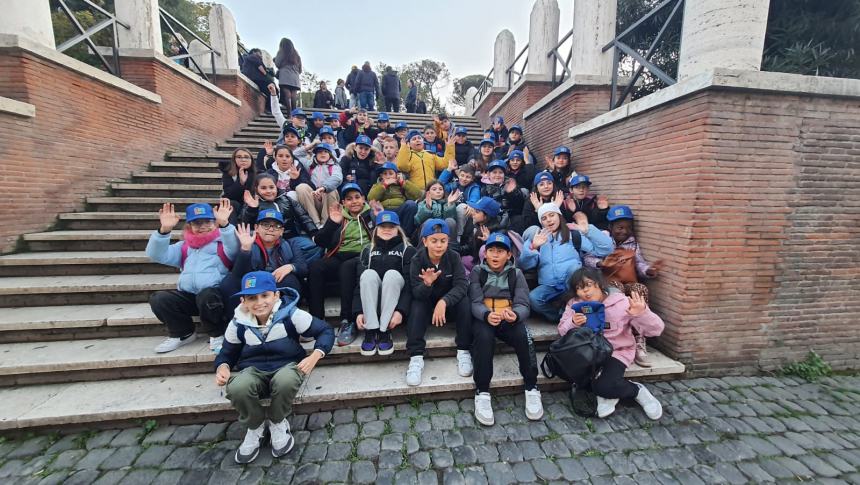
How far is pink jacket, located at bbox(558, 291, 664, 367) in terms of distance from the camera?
3195mm

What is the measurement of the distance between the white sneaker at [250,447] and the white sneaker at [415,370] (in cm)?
125

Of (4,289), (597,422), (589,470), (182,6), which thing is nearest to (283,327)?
(589,470)

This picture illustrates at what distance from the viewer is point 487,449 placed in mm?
2600

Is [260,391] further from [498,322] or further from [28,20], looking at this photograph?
[28,20]

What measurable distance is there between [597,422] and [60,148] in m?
7.95

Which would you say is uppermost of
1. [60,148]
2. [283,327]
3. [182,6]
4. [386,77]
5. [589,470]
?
[182,6]

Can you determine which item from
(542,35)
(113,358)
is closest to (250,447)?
(113,358)

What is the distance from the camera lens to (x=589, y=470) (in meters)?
2.44

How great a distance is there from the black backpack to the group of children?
14cm

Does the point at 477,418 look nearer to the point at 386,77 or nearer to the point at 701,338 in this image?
the point at 701,338

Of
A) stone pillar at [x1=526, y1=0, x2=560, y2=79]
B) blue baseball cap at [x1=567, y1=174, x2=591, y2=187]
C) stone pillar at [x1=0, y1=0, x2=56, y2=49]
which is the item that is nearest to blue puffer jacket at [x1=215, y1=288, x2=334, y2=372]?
blue baseball cap at [x1=567, y1=174, x2=591, y2=187]

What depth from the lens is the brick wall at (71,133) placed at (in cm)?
452

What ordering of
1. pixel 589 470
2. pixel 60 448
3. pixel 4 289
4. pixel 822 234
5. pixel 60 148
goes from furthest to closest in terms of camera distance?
pixel 60 148 < pixel 4 289 < pixel 822 234 < pixel 60 448 < pixel 589 470

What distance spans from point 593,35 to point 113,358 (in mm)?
7880
